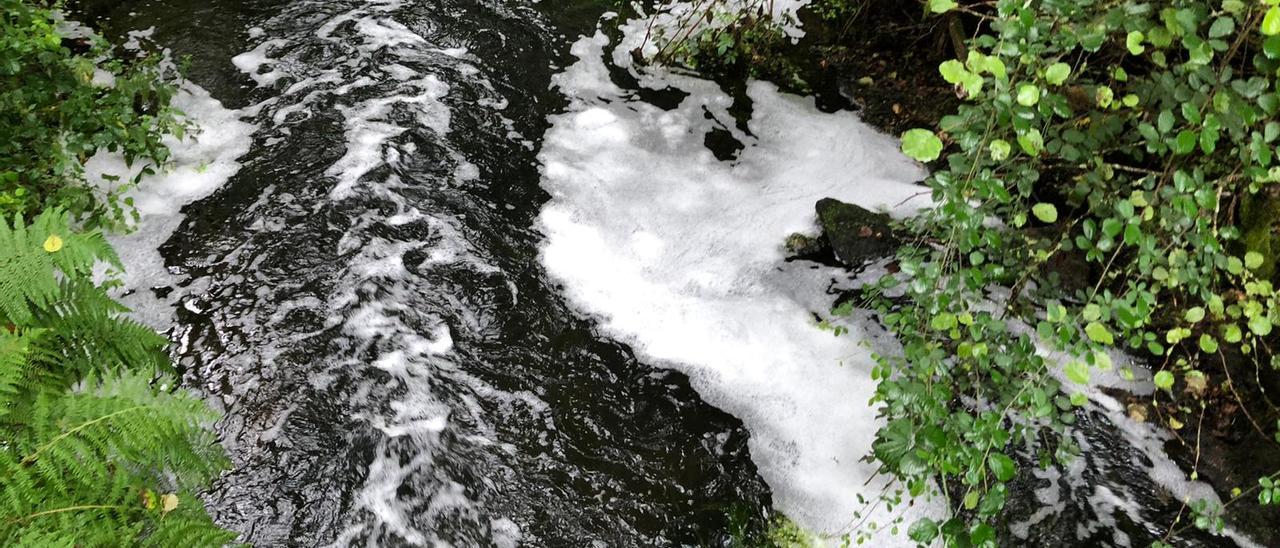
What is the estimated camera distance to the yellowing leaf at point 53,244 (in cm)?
276

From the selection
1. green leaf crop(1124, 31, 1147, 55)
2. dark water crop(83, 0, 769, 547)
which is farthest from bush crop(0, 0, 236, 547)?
green leaf crop(1124, 31, 1147, 55)

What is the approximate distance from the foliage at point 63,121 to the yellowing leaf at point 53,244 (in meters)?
1.22

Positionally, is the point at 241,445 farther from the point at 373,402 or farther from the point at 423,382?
the point at 423,382

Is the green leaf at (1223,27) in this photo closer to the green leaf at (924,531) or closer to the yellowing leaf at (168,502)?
the green leaf at (924,531)

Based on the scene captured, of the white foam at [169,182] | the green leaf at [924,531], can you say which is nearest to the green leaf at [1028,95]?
the green leaf at [924,531]

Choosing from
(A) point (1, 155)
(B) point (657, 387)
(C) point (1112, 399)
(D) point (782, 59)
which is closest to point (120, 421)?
(B) point (657, 387)

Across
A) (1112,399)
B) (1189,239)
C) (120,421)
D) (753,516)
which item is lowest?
(753,516)

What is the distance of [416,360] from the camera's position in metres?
3.98

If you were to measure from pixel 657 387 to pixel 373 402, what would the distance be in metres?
1.46

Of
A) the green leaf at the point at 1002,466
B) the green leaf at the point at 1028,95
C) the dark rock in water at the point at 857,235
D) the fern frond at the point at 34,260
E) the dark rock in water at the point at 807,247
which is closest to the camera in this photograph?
the green leaf at the point at 1028,95

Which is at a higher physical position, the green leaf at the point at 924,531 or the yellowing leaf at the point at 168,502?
the green leaf at the point at 924,531

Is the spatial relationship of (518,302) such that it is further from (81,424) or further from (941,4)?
Result: (941,4)

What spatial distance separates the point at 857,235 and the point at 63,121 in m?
4.98

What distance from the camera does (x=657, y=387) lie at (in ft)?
13.2
